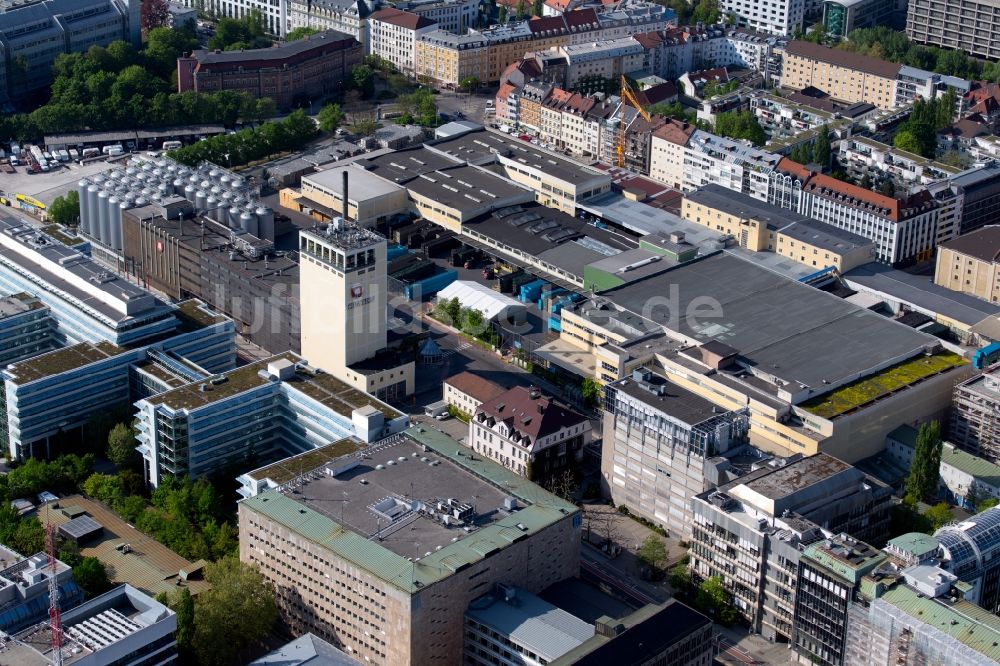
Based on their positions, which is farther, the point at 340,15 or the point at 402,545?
the point at 340,15

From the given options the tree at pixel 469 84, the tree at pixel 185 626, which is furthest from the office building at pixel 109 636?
the tree at pixel 469 84

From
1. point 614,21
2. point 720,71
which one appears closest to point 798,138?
point 720,71

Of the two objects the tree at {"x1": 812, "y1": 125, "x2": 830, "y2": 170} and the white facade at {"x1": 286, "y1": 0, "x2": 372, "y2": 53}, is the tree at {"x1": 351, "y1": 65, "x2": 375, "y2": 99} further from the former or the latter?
the tree at {"x1": 812, "y1": 125, "x2": 830, "y2": 170}

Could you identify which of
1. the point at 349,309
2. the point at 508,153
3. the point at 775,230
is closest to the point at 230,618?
the point at 349,309

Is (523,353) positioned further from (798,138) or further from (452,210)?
(798,138)

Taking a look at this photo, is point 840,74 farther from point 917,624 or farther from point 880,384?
point 917,624
